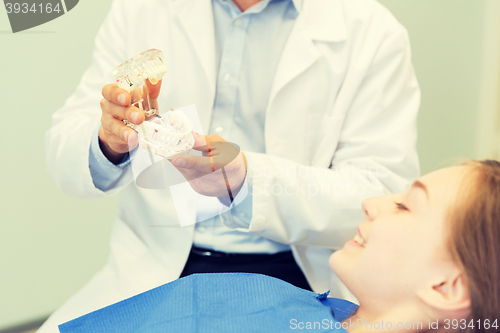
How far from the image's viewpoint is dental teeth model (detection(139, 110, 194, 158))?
565mm

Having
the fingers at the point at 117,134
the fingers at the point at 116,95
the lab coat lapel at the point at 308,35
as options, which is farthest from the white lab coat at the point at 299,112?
the fingers at the point at 116,95

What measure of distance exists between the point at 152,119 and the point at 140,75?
2.4 inches

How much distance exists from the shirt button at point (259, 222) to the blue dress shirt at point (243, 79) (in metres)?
0.12

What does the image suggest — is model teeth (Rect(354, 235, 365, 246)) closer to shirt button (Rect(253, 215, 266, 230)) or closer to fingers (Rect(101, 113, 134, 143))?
shirt button (Rect(253, 215, 266, 230))

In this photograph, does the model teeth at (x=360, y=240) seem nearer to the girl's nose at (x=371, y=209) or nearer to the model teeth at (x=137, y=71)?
the girl's nose at (x=371, y=209)

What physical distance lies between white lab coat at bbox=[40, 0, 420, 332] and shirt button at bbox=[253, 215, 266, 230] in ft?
0.21

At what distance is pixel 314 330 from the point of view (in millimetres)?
582

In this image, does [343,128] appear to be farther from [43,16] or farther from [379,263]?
[43,16]

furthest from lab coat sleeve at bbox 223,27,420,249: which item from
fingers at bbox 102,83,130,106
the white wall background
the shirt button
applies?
the white wall background

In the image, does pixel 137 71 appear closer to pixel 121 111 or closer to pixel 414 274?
pixel 121 111

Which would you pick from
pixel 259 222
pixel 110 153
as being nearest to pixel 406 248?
pixel 259 222

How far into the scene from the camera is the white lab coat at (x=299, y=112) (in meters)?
0.81

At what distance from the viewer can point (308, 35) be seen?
0.85m

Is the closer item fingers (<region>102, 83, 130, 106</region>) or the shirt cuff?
fingers (<region>102, 83, 130, 106</region>)
